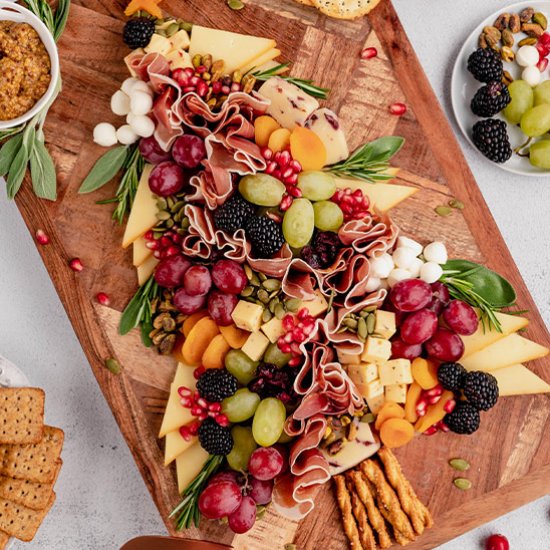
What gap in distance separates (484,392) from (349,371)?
425mm

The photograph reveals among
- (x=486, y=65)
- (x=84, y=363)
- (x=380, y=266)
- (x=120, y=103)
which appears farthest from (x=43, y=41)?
(x=486, y=65)

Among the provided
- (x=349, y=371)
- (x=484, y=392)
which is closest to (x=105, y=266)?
(x=349, y=371)

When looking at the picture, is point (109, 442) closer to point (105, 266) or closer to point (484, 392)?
point (105, 266)

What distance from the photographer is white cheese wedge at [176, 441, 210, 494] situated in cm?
230

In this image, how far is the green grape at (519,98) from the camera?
249 centimetres

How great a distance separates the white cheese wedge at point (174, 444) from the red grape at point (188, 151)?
2.90 feet

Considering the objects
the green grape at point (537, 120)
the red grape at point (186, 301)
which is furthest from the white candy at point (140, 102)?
the green grape at point (537, 120)

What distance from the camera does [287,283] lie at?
2193 mm

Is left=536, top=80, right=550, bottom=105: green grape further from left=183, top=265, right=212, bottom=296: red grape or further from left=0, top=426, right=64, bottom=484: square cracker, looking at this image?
left=0, top=426, right=64, bottom=484: square cracker

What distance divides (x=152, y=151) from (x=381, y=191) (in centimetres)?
76

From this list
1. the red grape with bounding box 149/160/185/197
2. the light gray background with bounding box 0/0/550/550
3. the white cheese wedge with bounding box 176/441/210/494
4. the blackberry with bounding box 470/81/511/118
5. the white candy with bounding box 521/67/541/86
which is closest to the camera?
the red grape with bounding box 149/160/185/197

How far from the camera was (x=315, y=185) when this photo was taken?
218cm

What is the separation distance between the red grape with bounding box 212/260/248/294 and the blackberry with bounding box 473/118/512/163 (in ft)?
3.35

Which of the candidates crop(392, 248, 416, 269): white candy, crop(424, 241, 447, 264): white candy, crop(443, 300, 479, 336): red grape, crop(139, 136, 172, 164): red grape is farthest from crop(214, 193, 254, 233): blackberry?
crop(443, 300, 479, 336): red grape
